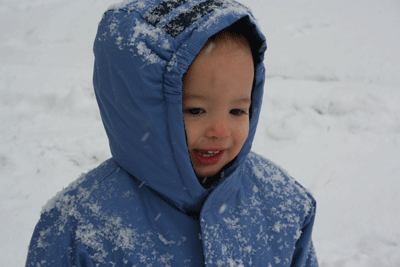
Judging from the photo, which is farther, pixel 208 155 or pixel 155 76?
pixel 208 155

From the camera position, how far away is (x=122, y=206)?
1.05m

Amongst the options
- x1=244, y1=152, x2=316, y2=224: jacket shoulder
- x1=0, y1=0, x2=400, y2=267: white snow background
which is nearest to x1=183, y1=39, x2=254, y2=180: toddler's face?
x1=244, y1=152, x2=316, y2=224: jacket shoulder

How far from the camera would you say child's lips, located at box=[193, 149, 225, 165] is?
1.05m

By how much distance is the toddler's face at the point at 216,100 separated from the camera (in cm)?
92

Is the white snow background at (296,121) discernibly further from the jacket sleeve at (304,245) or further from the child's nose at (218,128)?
the child's nose at (218,128)

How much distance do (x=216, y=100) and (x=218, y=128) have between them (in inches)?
3.5

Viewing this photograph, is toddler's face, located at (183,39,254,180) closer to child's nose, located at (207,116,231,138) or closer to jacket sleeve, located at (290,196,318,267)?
child's nose, located at (207,116,231,138)

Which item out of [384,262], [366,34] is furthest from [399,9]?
[384,262]

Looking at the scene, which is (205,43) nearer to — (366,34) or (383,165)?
(383,165)

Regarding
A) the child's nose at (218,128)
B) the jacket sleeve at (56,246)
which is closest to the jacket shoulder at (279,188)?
the child's nose at (218,128)

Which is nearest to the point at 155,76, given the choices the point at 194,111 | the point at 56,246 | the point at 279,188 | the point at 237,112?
the point at 194,111

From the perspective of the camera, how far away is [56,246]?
0.98 m

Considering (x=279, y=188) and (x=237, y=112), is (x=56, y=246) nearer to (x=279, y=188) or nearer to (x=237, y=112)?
(x=237, y=112)

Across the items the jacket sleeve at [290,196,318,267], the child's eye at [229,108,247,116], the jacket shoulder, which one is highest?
the child's eye at [229,108,247,116]
